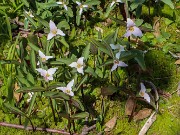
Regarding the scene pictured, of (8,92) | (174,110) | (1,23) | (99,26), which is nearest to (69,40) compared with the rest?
(99,26)

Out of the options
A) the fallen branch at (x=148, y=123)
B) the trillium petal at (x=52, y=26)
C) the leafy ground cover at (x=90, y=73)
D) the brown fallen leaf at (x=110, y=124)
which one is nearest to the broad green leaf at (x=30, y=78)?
the leafy ground cover at (x=90, y=73)

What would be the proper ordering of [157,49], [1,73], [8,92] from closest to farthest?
[8,92] → [1,73] → [157,49]

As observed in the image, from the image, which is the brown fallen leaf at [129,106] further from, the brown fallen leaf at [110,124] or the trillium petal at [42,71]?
the trillium petal at [42,71]

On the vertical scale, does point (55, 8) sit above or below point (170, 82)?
above

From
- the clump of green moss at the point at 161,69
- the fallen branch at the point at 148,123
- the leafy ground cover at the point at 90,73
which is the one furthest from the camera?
the clump of green moss at the point at 161,69

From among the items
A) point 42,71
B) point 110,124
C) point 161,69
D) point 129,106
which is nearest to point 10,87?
point 42,71

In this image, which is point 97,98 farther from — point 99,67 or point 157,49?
point 157,49

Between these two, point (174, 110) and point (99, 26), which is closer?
point (174, 110)

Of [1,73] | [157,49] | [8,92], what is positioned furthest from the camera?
[157,49]
